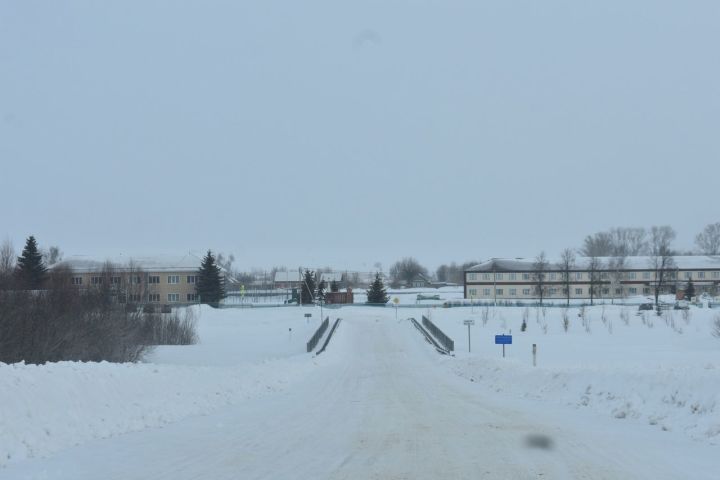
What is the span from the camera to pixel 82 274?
10812 cm

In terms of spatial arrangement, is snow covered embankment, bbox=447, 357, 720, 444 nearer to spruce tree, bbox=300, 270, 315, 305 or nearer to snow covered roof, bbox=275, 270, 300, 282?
spruce tree, bbox=300, 270, 315, 305

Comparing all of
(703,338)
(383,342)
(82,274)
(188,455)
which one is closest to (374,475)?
(188,455)

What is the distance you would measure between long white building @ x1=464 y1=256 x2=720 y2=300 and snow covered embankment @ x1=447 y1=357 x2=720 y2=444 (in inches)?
4160

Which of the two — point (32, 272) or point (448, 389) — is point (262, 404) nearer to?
point (448, 389)

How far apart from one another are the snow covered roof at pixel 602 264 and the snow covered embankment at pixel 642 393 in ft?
349

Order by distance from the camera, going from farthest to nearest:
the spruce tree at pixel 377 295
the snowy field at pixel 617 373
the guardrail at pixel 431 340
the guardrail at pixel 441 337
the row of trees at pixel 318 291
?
the row of trees at pixel 318 291
the spruce tree at pixel 377 295
the guardrail at pixel 441 337
the guardrail at pixel 431 340
the snowy field at pixel 617 373

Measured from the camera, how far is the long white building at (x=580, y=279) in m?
126

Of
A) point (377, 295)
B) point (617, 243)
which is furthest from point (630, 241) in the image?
point (377, 295)

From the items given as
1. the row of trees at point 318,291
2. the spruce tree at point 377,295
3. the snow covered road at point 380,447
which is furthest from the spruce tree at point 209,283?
the snow covered road at point 380,447

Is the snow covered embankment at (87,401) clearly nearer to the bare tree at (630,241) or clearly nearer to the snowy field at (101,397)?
the snowy field at (101,397)

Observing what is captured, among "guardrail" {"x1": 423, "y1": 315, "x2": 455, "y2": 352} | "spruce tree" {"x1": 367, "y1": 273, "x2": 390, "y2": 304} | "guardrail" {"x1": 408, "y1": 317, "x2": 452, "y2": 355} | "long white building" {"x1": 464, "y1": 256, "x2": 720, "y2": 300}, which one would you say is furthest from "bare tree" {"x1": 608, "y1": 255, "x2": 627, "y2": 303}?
"guardrail" {"x1": 423, "y1": 315, "x2": 455, "y2": 352}

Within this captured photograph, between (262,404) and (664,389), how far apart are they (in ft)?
32.6

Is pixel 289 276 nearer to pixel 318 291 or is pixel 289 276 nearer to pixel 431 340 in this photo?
pixel 318 291

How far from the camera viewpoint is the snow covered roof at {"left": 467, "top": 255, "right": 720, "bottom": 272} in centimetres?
12631
